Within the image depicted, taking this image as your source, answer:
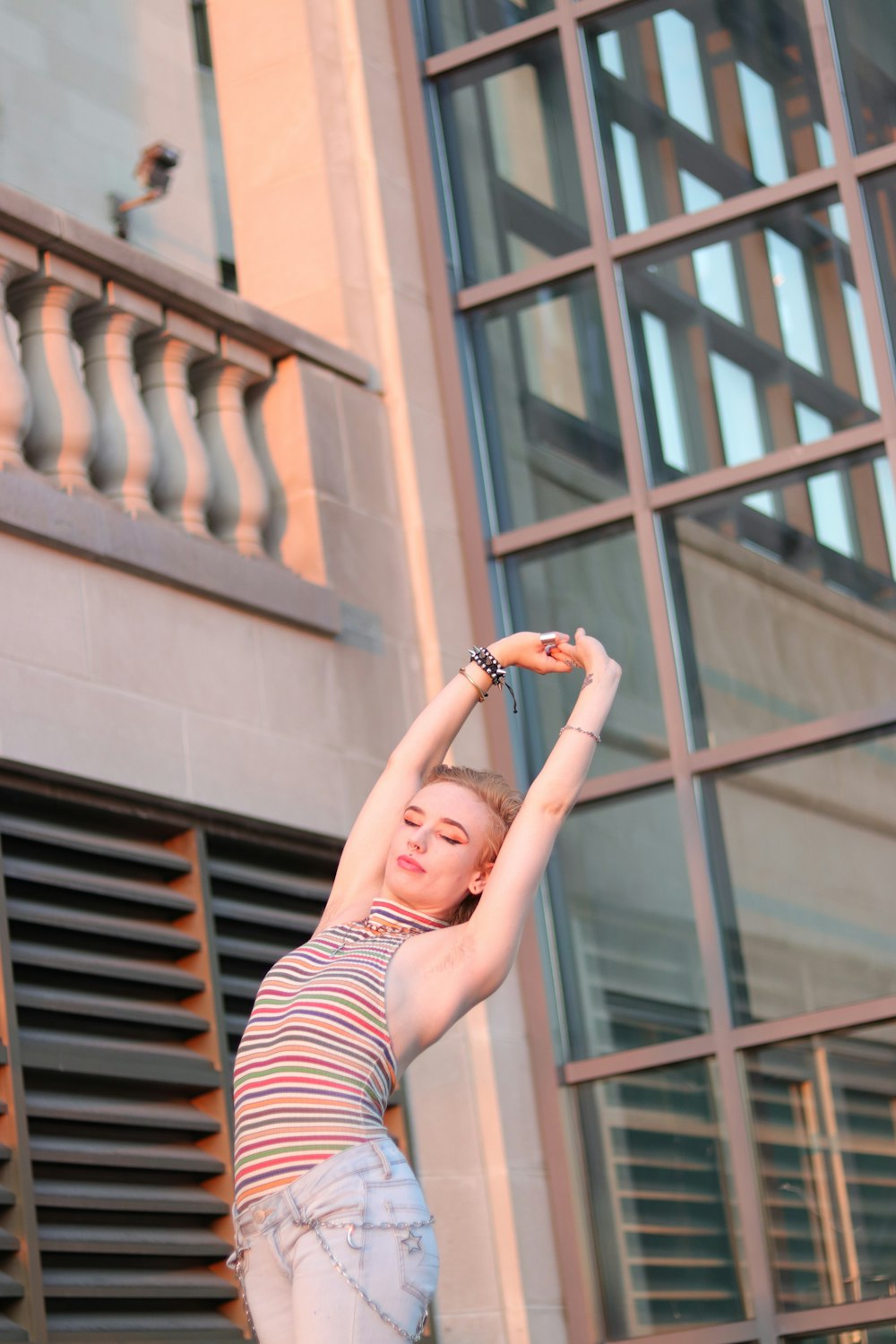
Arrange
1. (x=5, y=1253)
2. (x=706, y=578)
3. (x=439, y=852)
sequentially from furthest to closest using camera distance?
(x=706, y=578), (x=5, y=1253), (x=439, y=852)

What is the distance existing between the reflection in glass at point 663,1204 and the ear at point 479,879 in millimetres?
2815

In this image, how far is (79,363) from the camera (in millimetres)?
5820

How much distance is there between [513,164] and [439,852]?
411 cm

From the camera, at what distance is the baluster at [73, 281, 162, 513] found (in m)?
5.70

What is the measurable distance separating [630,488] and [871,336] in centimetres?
89

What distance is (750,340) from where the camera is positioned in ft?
21.6

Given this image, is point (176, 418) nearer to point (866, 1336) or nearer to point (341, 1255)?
point (866, 1336)

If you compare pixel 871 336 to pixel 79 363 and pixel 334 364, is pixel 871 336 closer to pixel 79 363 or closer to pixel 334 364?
pixel 334 364

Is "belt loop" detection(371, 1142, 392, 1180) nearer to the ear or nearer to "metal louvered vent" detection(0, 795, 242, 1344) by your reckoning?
the ear

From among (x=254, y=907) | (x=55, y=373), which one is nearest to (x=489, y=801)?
(x=254, y=907)

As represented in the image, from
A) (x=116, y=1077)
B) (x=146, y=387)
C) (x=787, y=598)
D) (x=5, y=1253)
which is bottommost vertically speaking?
(x=5, y=1253)

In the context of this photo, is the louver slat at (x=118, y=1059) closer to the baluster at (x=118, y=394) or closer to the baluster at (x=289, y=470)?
the baluster at (x=118, y=394)

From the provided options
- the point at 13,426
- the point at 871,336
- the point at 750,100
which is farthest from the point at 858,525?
the point at 13,426

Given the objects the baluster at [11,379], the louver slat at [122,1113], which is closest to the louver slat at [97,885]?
the louver slat at [122,1113]
